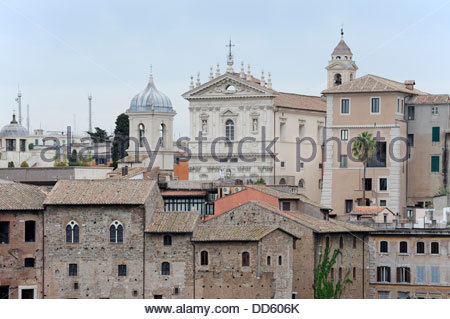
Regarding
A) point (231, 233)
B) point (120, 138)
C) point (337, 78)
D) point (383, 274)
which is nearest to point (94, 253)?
point (231, 233)

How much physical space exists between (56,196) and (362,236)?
12245 millimetres

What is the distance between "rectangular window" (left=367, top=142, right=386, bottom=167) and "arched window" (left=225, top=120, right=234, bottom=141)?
45.2 feet

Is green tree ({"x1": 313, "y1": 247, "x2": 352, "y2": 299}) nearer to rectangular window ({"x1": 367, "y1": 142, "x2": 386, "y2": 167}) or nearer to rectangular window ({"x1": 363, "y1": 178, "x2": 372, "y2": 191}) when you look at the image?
rectangular window ({"x1": 363, "y1": 178, "x2": 372, "y2": 191})

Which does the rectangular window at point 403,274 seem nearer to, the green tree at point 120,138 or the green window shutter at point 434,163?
the green window shutter at point 434,163

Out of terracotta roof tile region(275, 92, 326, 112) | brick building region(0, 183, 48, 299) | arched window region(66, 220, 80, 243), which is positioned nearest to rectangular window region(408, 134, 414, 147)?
terracotta roof tile region(275, 92, 326, 112)

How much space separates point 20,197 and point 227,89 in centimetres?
2816

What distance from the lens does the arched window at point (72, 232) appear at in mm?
56000

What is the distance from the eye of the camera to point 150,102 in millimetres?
95625

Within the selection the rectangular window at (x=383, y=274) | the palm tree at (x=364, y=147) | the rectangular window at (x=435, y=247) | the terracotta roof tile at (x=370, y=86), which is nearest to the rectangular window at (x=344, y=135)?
the palm tree at (x=364, y=147)

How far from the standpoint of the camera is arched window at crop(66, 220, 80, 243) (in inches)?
2205

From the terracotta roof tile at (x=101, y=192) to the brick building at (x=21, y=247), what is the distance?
3.03ft

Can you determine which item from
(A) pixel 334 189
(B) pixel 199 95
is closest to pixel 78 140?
(B) pixel 199 95

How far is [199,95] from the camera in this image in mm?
84000

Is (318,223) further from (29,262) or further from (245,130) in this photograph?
(245,130)
